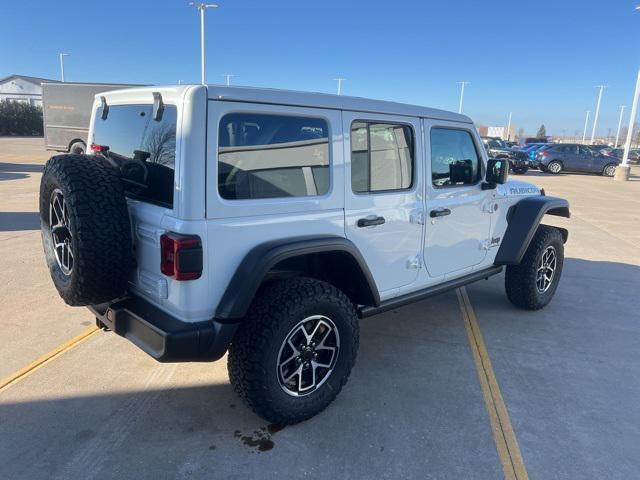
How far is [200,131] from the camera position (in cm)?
232

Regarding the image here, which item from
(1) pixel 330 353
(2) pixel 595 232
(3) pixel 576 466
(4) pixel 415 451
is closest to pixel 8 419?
(1) pixel 330 353

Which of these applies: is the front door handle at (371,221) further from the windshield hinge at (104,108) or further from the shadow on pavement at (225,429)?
the windshield hinge at (104,108)

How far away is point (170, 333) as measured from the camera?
2.37m

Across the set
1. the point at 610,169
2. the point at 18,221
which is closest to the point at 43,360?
the point at 18,221

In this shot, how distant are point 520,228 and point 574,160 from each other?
23.0 m

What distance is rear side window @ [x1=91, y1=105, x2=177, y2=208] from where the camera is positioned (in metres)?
2.48

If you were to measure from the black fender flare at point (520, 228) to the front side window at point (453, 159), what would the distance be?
71 centimetres

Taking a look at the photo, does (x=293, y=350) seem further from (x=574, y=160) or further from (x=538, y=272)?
(x=574, y=160)

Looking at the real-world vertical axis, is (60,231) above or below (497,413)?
above

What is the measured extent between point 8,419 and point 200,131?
6.68ft

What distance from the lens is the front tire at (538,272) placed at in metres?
4.55

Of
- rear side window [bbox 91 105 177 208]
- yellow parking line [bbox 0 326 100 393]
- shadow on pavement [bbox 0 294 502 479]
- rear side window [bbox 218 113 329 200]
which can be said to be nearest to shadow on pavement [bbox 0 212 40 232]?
yellow parking line [bbox 0 326 100 393]

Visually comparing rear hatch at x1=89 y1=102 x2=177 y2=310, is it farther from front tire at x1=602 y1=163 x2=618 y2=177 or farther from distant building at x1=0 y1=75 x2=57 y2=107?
distant building at x1=0 y1=75 x2=57 y2=107

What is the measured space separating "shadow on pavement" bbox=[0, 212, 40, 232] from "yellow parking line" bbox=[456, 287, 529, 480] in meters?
6.55
